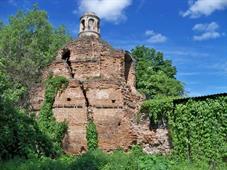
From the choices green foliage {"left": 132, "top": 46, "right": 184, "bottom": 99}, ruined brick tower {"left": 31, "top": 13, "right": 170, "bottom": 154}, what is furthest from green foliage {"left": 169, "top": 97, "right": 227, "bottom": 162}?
green foliage {"left": 132, "top": 46, "right": 184, "bottom": 99}

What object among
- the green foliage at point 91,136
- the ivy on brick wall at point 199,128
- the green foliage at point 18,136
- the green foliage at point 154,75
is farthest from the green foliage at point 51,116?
the green foliage at point 154,75

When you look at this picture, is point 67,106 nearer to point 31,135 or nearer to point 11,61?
point 31,135

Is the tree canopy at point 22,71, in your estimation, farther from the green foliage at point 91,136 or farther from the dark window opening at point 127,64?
the dark window opening at point 127,64

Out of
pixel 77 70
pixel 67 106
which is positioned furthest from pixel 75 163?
pixel 77 70

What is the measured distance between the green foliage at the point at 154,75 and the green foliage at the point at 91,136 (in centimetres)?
1405

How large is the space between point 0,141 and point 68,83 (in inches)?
249

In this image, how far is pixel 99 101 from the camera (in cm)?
1994

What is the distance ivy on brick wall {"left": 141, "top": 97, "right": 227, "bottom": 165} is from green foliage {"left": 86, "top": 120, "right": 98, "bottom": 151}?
3.71 metres

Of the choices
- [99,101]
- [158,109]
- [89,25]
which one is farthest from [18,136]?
[89,25]

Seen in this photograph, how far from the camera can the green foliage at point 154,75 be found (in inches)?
1344

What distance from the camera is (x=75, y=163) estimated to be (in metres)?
11.9

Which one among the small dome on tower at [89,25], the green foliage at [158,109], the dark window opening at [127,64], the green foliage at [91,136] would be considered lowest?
the green foliage at [91,136]

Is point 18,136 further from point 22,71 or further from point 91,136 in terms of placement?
point 22,71

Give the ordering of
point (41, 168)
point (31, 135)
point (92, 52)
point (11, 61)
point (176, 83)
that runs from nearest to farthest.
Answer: point (41, 168) → point (31, 135) → point (92, 52) → point (11, 61) → point (176, 83)
